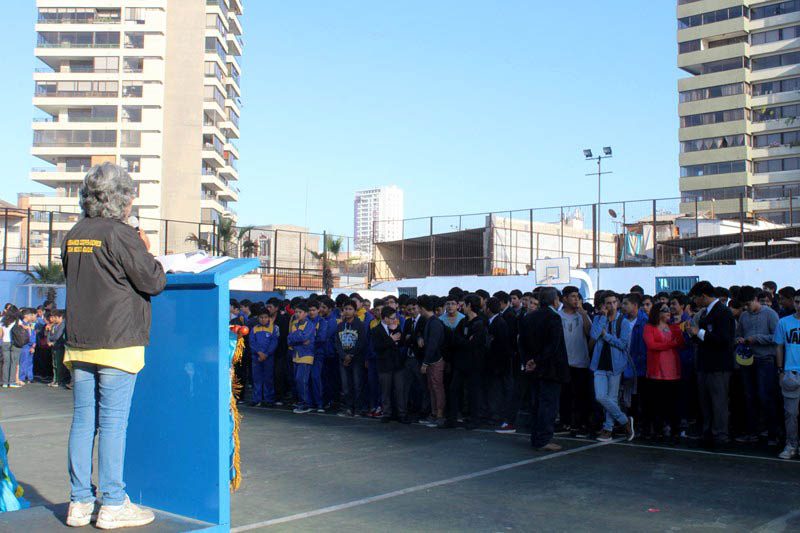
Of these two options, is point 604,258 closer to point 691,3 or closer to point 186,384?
point 186,384

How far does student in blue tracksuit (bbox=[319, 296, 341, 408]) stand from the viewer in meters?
14.7

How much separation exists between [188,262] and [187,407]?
0.85m

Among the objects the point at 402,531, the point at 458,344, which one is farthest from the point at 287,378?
the point at 402,531

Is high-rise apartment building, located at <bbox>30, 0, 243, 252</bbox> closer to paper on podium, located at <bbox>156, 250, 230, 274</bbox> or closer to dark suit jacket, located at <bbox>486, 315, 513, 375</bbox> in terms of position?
dark suit jacket, located at <bbox>486, 315, 513, 375</bbox>

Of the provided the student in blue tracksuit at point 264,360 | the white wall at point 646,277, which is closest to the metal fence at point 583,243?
the white wall at point 646,277

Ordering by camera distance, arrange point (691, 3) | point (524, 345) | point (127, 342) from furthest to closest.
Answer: point (691, 3), point (524, 345), point (127, 342)

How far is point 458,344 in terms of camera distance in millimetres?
12438

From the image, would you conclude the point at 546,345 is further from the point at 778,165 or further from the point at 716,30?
the point at 716,30

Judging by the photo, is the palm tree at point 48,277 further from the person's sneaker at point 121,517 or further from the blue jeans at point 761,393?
the person's sneaker at point 121,517

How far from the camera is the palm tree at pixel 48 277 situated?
95.1 feet

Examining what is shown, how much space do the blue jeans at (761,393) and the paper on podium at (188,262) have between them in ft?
28.0

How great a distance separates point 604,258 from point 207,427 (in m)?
30.9

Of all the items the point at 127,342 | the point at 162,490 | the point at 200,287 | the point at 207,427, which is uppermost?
the point at 200,287

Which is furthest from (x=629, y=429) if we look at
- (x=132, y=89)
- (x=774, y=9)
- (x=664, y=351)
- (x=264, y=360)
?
(x=774, y=9)
